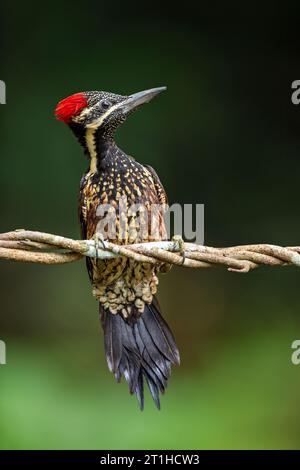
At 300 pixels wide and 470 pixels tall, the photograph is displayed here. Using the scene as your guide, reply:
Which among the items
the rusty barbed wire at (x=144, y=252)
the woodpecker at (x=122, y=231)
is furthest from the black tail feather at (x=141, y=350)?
the rusty barbed wire at (x=144, y=252)

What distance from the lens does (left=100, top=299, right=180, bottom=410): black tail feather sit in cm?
306

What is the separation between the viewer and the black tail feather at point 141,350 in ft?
10.0

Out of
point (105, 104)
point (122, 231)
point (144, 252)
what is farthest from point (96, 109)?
point (144, 252)

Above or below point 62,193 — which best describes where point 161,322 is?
below

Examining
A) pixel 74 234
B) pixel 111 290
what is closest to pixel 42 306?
pixel 74 234

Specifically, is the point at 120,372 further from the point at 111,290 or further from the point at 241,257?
the point at 241,257

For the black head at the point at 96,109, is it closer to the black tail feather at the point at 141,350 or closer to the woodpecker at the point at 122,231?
the woodpecker at the point at 122,231

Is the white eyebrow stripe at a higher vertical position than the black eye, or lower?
lower

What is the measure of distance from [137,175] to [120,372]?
0.73 meters

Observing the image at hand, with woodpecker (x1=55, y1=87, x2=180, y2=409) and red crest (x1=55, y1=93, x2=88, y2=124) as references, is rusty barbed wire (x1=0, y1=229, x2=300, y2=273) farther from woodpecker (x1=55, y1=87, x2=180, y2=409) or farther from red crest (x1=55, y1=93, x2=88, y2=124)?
red crest (x1=55, y1=93, x2=88, y2=124)

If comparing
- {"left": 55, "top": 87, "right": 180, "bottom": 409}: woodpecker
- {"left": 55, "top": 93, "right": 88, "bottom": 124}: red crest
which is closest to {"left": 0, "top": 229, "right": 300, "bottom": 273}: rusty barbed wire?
{"left": 55, "top": 87, "right": 180, "bottom": 409}: woodpecker

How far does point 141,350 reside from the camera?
3107 mm

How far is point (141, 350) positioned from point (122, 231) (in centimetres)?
45

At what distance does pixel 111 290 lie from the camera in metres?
3.16
